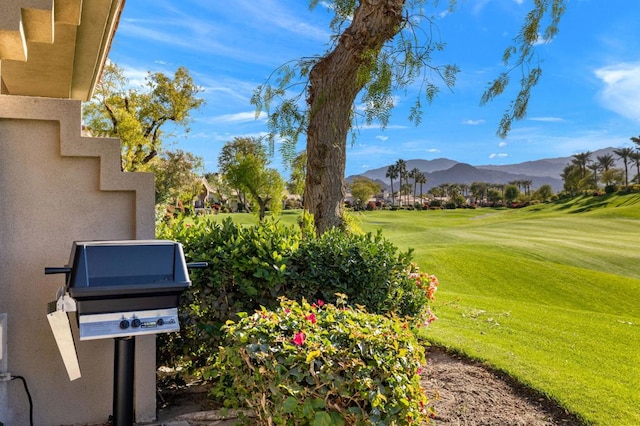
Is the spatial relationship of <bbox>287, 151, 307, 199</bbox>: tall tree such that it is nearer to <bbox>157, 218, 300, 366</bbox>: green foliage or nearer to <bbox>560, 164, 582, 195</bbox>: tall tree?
<bbox>157, 218, 300, 366</bbox>: green foliage

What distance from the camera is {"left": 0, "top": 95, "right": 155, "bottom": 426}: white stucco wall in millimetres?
2703

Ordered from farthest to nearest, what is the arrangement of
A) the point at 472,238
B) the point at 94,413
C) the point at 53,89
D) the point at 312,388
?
1. the point at 472,238
2. the point at 53,89
3. the point at 94,413
4. the point at 312,388

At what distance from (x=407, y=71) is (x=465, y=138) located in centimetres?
1368

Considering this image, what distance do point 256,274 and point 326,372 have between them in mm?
1225

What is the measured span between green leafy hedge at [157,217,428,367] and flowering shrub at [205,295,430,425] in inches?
31.4

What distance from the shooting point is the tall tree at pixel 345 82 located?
4.72 metres

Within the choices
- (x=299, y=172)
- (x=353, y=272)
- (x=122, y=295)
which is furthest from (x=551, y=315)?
(x=122, y=295)

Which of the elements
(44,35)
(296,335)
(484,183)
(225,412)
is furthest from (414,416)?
(484,183)

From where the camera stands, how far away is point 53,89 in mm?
6812

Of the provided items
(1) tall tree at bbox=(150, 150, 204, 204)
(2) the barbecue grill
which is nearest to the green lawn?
(2) the barbecue grill

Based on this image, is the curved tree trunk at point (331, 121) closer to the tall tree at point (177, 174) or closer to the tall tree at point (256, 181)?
the tall tree at point (256, 181)

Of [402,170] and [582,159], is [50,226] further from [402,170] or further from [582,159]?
[402,170]

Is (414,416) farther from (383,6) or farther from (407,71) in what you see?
(383,6)

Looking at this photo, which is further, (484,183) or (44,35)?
(484,183)
